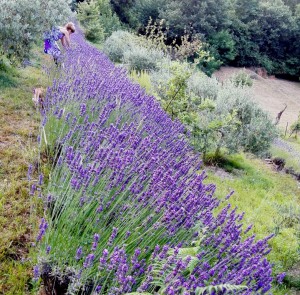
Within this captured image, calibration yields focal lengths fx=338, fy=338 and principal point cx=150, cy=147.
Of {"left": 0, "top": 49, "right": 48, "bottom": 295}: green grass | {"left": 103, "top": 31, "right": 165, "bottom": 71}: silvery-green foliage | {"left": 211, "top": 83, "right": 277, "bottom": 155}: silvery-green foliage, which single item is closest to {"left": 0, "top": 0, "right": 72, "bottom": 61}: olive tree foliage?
{"left": 0, "top": 49, "right": 48, "bottom": 295}: green grass

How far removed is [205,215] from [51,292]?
Answer: 89 centimetres

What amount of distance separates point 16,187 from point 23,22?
132 inches

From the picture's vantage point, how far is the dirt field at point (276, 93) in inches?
744

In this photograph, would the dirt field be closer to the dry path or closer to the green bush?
the green bush

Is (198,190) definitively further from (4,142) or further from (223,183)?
(223,183)

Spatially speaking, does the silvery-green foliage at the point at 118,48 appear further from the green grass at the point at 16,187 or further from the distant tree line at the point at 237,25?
the distant tree line at the point at 237,25

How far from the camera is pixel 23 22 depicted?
4930 millimetres

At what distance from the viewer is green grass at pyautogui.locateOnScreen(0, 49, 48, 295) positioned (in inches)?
70.9

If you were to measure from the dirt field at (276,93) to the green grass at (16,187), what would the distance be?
14718 millimetres

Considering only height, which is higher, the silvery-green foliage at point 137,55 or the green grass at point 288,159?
the silvery-green foliage at point 137,55

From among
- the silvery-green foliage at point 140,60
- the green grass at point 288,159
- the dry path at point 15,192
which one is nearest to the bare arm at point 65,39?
the dry path at point 15,192

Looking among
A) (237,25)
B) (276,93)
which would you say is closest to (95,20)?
(276,93)

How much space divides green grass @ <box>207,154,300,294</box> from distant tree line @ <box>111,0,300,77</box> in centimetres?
1627

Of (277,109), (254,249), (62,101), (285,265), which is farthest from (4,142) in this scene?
(277,109)
